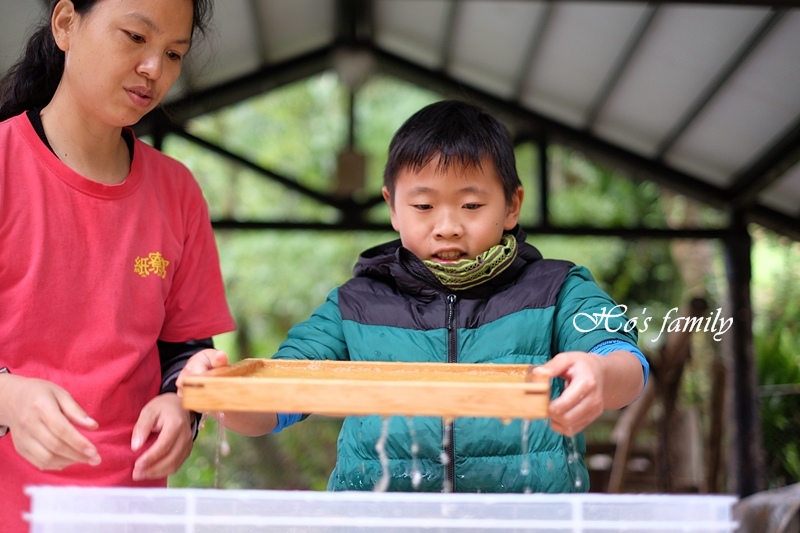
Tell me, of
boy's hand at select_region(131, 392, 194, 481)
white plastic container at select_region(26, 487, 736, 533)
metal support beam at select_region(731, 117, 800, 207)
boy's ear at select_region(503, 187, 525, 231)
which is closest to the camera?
white plastic container at select_region(26, 487, 736, 533)

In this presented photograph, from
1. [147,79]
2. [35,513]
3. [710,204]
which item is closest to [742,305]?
[710,204]

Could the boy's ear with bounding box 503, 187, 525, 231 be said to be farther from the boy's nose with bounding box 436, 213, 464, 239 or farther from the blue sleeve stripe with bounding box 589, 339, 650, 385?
the blue sleeve stripe with bounding box 589, 339, 650, 385

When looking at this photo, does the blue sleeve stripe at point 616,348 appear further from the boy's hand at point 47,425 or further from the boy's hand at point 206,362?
the boy's hand at point 47,425

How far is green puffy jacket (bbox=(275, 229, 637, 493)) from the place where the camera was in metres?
1.55

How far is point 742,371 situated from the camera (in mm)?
6340

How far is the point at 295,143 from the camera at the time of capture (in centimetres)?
1163

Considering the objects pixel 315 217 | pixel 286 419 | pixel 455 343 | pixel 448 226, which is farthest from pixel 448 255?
pixel 315 217

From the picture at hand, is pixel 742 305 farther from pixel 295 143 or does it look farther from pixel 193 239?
pixel 295 143

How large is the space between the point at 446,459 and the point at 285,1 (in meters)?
5.30

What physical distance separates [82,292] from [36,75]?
49 cm

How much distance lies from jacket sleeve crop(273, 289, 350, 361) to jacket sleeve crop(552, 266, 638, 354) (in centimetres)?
42

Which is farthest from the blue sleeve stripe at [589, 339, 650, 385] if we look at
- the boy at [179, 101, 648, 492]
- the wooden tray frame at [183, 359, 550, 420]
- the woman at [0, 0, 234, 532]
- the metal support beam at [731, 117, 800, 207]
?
the metal support beam at [731, 117, 800, 207]

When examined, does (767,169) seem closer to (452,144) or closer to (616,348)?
(452,144)

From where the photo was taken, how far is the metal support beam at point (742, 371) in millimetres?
6148
